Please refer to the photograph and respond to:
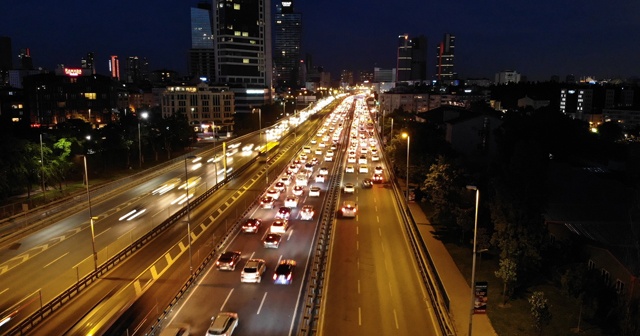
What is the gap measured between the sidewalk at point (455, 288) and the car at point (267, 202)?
14658mm

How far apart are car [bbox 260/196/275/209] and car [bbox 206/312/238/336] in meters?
24.1

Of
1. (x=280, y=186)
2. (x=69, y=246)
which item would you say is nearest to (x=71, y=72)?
(x=280, y=186)

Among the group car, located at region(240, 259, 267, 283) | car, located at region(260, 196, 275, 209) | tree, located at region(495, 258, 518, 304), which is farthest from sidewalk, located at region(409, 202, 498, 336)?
car, located at region(260, 196, 275, 209)

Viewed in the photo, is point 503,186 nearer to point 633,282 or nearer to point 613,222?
point 633,282

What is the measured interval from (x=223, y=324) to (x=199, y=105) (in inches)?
4783

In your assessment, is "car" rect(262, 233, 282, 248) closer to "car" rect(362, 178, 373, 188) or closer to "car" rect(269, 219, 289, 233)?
"car" rect(269, 219, 289, 233)

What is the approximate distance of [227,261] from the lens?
30.3 metres

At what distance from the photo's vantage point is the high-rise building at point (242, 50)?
589 ft

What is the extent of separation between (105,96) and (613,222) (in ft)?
494

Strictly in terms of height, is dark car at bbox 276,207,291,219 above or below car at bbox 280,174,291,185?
above

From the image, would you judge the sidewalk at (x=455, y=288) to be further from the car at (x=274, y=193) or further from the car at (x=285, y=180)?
the car at (x=285, y=180)

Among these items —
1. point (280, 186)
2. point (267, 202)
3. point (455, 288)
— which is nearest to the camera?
point (455, 288)

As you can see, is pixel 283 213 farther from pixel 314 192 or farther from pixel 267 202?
pixel 314 192

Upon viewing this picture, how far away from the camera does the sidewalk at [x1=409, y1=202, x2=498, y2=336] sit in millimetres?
23780
